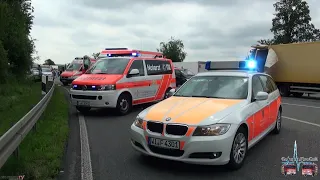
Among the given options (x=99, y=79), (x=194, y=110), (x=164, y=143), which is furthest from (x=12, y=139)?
(x=99, y=79)

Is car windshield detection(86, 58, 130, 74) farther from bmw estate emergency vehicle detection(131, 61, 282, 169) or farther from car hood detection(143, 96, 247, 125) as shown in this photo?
car hood detection(143, 96, 247, 125)

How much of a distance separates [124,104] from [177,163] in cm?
606

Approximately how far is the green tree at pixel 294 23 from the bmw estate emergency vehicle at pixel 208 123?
197 feet

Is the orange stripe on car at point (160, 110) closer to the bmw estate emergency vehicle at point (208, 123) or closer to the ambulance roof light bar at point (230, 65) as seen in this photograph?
the bmw estate emergency vehicle at point (208, 123)

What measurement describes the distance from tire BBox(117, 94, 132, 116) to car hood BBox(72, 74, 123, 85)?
0.62 m

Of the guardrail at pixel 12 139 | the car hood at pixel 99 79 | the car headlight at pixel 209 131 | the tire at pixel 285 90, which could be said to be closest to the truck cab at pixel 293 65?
the tire at pixel 285 90

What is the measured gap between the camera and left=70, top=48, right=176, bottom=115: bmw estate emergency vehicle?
36.0ft

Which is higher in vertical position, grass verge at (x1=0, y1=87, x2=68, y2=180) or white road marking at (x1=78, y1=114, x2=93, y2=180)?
grass verge at (x1=0, y1=87, x2=68, y2=180)

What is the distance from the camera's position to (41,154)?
581 cm

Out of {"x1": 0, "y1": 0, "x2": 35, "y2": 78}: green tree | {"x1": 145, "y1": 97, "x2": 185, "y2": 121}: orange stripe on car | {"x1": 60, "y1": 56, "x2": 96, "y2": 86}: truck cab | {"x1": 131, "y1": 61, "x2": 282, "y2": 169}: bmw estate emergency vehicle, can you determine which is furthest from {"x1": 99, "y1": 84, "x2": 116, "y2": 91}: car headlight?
{"x1": 60, "y1": 56, "x2": 96, "y2": 86}: truck cab

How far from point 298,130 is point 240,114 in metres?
3.85

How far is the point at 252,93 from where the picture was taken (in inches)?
255

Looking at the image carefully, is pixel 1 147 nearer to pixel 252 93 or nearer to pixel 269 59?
pixel 252 93

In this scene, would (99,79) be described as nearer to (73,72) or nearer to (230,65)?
(230,65)
